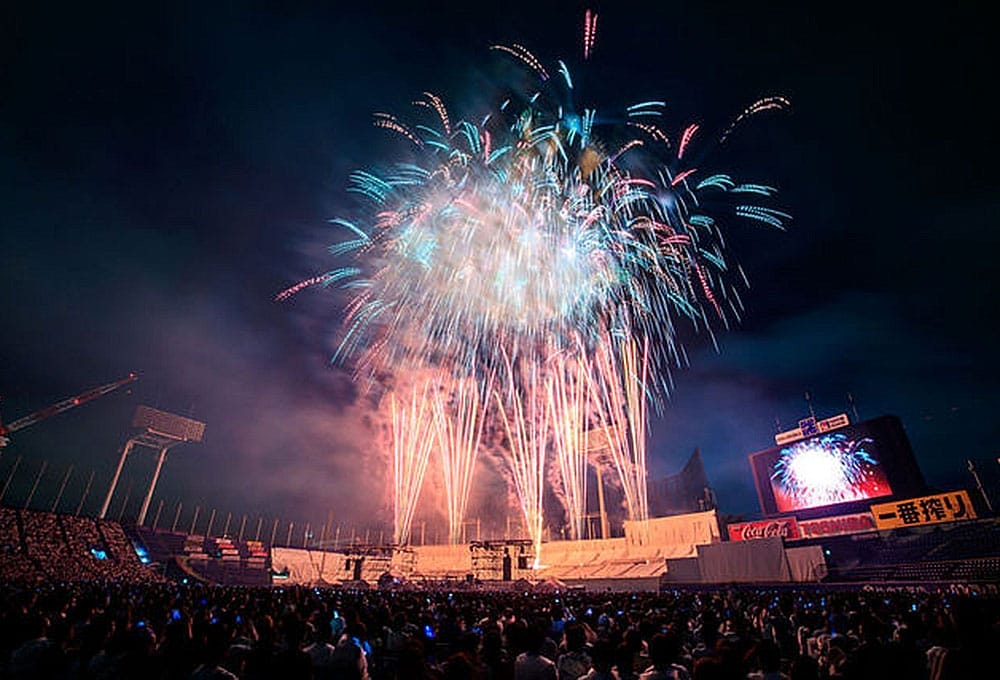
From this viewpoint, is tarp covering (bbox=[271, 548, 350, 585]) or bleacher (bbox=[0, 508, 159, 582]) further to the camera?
tarp covering (bbox=[271, 548, 350, 585])

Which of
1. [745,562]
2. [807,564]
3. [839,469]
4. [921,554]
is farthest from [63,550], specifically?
[839,469]

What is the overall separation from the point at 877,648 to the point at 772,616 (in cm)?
1153

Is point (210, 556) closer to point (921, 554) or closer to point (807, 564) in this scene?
point (807, 564)

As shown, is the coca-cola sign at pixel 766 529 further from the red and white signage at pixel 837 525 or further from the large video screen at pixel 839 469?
the large video screen at pixel 839 469

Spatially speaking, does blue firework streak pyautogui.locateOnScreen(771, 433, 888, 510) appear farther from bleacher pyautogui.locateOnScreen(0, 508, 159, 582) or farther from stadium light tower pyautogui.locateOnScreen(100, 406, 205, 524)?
stadium light tower pyautogui.locateOnScreen(100, 406, 205, 524)

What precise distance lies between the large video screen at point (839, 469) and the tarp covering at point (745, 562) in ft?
60.2

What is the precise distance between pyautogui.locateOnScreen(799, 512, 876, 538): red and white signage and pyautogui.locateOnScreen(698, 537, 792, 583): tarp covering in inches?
509

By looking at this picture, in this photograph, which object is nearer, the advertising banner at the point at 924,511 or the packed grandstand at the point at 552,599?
the packed grandstand at the point at 552,599

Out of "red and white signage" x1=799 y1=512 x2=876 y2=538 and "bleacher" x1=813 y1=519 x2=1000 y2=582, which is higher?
"red and white signage" x1=799 y1=512 x2=876 y2=538

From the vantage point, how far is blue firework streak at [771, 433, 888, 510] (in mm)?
48500

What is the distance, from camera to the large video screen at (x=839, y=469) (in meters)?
46.6

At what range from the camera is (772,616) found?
44.2 ft

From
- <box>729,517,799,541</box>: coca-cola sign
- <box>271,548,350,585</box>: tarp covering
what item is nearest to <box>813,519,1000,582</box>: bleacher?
<box>729,517,799,541</box>: coca-cola sign

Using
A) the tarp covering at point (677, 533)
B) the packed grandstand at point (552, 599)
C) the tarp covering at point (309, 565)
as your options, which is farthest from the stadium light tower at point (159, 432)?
the tarp covering at point (677, 533)
